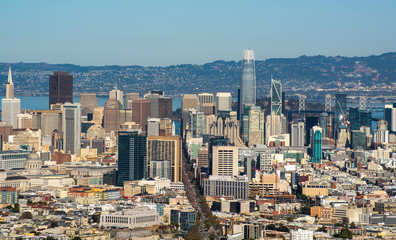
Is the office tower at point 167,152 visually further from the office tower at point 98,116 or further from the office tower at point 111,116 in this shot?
the office tower at point 98,116

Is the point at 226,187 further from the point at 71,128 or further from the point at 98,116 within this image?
the point at 98,116

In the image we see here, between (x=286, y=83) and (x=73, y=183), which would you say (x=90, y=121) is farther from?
(x=286, y=83)

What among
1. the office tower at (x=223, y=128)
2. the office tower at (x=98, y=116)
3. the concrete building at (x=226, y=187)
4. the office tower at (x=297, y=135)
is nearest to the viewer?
the concrete building at (x=226, y=187)

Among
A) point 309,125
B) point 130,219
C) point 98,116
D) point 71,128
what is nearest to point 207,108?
point 98,116

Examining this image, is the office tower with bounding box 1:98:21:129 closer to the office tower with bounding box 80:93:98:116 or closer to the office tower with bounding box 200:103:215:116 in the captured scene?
the office tower with bounding box 80:93:98:116

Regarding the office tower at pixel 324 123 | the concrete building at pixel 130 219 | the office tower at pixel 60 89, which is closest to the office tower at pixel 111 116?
the office tower at pixel 60 89

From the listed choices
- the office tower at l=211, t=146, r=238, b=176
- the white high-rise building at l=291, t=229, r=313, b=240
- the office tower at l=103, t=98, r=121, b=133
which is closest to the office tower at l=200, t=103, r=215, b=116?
the office tower at l=103, t=98, r=121, b=133

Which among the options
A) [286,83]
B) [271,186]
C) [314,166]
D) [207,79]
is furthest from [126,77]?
[271,186]
